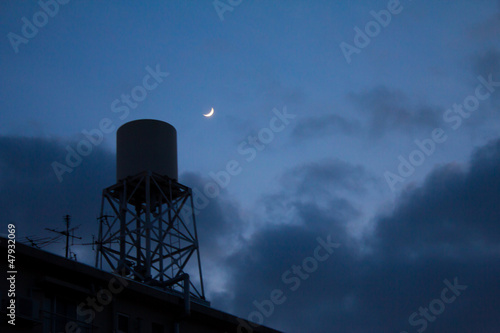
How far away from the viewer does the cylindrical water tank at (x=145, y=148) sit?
130 feet

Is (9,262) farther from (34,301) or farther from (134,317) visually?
(134,317)

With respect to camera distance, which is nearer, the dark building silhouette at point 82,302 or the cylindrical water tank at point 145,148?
the dark building silhouette at point 82,302

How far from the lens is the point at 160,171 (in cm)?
3944

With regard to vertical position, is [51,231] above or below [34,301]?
above

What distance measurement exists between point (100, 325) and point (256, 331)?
8277mm

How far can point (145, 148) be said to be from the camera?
131ft

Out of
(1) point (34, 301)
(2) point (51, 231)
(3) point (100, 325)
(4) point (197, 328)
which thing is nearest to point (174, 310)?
(4) point (197, 328)

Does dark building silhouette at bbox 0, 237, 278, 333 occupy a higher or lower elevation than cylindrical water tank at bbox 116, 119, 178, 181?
lower

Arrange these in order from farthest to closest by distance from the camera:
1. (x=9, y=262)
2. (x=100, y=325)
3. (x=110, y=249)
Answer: (x=110, y=249)
(x=100, y=325)
(x=9, y=262)

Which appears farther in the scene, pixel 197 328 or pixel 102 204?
pixel 102 204

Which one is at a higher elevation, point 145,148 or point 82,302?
point 145,148

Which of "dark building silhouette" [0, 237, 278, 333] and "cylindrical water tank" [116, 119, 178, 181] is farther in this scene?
"cylindrical water tank" [116, 119, 178, 181]

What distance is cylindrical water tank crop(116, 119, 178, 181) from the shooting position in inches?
1555

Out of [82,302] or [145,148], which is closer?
[82,302]
